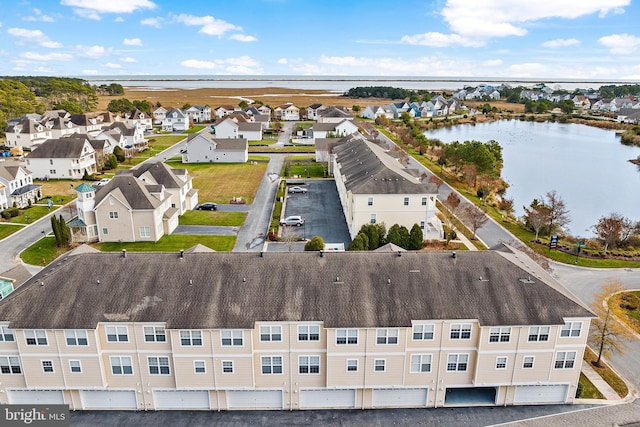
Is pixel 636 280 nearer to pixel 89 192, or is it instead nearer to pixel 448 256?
pixel 448 256

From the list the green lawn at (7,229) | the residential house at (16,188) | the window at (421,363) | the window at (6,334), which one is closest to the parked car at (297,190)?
the green lawn at (7,229)

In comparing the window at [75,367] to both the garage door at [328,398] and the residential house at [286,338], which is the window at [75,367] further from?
the garage door at [328,398]

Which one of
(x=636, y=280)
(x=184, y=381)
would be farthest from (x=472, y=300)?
(x=636, y=280)

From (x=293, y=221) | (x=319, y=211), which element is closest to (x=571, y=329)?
(x=293, y=221)

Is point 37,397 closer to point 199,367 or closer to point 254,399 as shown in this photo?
point 199,367

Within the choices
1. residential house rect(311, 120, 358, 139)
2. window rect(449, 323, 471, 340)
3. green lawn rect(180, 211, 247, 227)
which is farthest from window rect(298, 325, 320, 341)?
residential house rect(311, 120, 358, 139)
